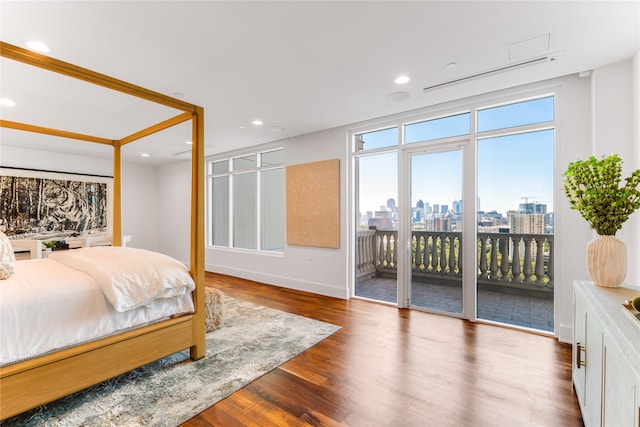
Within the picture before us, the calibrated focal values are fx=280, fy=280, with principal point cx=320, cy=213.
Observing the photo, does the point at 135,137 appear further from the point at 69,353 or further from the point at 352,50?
the point at 352,50

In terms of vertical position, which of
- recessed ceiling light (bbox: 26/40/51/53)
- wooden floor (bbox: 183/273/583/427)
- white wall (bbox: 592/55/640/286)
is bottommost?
wooden floor (bbox: 183/273/583/427)

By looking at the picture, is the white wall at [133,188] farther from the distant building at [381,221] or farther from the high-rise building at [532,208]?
the high-rise building at [532,208]

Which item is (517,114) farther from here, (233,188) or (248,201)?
(233,188)

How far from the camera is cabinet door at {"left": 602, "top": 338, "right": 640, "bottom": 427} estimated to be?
3.06ft

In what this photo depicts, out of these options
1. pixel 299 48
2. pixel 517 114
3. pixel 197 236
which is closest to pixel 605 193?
pixel 517 114

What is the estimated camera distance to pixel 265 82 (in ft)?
9.32

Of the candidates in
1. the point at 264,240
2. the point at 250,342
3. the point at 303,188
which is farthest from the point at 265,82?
the point at 264,240

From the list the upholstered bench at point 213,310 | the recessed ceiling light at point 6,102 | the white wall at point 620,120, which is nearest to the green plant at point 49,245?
the recessed ceiling light at point 6,102

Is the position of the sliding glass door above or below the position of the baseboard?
above

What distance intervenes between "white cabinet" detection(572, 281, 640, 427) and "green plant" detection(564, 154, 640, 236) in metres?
0.43

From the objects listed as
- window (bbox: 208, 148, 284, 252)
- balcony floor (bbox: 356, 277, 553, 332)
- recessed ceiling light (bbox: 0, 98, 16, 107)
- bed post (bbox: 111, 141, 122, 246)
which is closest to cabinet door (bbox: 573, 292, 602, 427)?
balcony floor (bbox: 356, 277, 553, 332)

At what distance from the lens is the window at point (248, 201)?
539cm

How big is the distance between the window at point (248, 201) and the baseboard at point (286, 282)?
1.63 ft

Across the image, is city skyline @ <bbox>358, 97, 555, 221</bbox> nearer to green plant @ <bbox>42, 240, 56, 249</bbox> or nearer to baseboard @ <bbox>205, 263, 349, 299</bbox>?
baseboard @ <bbox>205, 263, 349, 299</bbox>
